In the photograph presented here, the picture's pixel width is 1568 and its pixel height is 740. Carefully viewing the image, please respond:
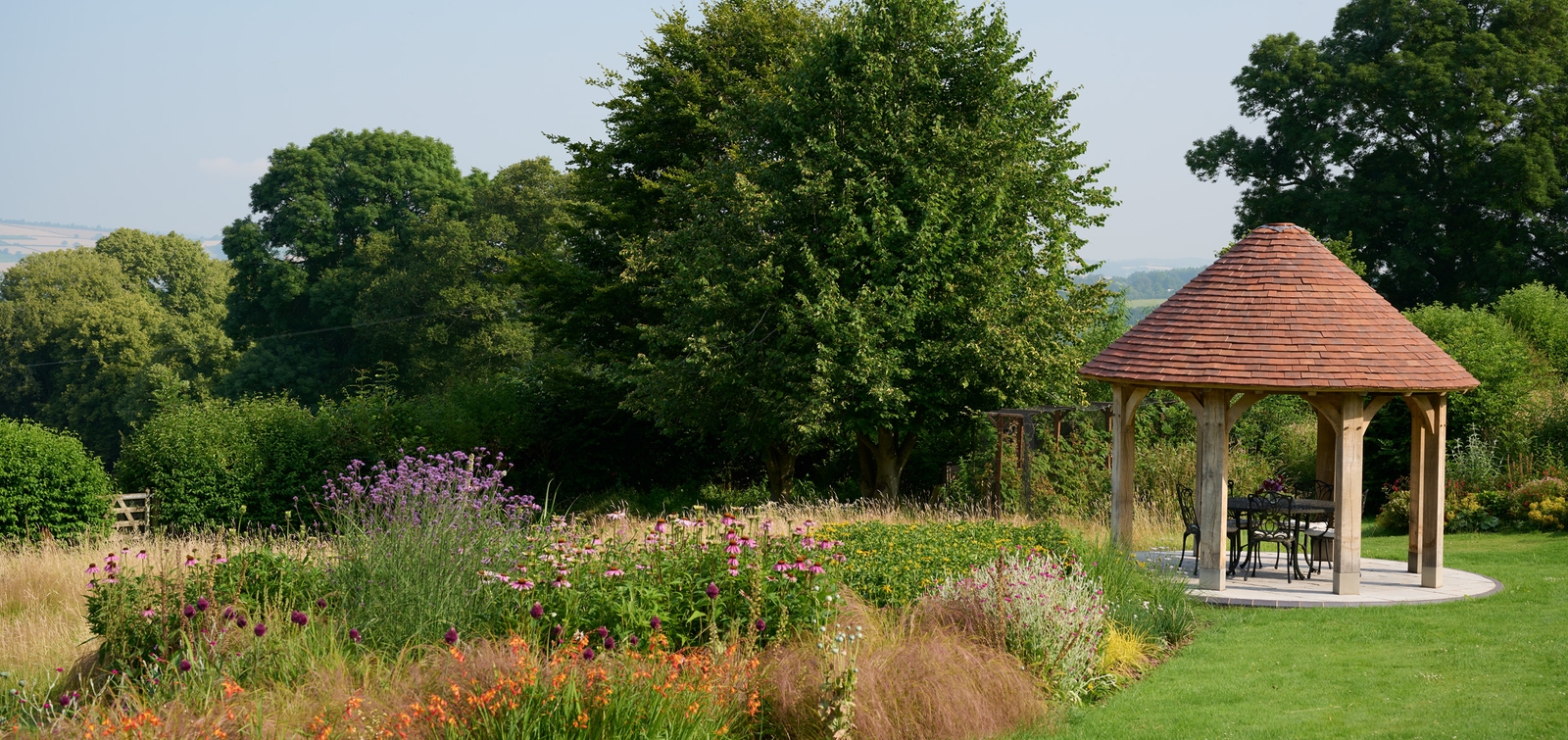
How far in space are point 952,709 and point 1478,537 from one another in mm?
11392

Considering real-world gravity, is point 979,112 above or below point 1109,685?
above

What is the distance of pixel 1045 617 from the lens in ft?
24.8

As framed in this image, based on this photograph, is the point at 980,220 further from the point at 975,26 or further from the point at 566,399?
the point at 566,399

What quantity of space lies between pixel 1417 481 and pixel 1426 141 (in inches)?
953

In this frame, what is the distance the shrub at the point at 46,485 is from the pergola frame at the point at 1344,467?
15320 millimetres

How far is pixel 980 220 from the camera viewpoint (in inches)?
675

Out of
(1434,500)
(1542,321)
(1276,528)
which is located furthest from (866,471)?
(1542,321)

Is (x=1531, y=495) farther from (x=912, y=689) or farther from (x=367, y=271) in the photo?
(x=367, y=271)

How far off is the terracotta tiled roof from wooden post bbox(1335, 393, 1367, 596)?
0.49m

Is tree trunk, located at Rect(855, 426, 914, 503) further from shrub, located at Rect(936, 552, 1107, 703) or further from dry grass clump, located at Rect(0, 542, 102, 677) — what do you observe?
dry grass clump, located at Rect(0, 542, 102, 677)

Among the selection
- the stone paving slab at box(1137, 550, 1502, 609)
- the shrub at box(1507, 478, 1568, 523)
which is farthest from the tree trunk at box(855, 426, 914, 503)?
the shrub at box(1507, 478, 1568, 523)

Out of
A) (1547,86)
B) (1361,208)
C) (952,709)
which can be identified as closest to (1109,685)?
(952,709)

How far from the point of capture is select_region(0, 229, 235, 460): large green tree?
46.8 m

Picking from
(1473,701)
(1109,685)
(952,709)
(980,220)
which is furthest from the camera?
(980,220)
